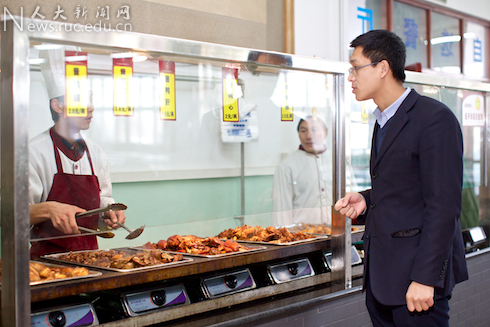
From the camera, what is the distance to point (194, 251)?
2.33m

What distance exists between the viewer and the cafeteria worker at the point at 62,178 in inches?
79.4

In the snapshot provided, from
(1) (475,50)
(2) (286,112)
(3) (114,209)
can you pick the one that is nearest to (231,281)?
(3) (114,209)

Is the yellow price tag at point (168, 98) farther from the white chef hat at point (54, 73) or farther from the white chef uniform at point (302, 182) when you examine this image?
the white chef uniform at point (302, 182)

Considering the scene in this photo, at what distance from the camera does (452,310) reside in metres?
3.46

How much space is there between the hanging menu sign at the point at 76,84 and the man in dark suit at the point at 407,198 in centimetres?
121

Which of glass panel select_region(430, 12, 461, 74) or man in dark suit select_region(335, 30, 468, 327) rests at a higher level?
glass panel select_region(430, 12, 461, 74)

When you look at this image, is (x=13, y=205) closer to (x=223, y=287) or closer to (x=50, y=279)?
(x=50, y=279)

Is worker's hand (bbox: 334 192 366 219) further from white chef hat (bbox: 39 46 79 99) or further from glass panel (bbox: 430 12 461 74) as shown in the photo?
glass panel (bbox: 430 12 461 74)

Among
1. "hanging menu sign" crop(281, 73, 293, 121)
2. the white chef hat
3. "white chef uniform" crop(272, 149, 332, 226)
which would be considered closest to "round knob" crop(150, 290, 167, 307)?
the white chef hat

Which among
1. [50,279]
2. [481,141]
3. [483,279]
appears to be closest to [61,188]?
[50,279]

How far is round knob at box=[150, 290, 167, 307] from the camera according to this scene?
6.69 ft

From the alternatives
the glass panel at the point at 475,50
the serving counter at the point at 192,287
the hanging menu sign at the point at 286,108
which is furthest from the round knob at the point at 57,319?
the glass panel at the point at 475,50

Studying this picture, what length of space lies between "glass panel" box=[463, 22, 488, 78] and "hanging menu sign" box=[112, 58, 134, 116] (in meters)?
4.81

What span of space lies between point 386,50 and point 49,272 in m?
1.50
